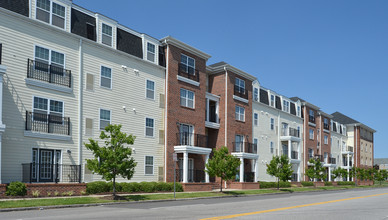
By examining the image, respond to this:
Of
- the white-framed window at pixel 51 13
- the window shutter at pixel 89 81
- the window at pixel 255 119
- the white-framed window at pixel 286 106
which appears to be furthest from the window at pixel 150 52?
the white-framed window at pixel 286 106

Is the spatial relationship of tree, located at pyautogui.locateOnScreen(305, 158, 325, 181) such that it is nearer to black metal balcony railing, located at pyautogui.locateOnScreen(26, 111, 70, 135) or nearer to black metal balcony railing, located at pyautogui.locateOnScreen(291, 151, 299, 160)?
black metal balcony railing, located at pyautogui.locateOnScreen(291, 151, 299, 160)

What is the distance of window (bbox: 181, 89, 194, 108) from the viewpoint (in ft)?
107

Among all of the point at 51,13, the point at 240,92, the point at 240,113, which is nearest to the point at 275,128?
the point at 240,113

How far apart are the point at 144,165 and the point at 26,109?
10.0 m

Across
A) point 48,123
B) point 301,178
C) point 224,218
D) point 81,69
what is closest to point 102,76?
point 81,69

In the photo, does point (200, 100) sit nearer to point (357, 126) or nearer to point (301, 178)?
point (301, 178)

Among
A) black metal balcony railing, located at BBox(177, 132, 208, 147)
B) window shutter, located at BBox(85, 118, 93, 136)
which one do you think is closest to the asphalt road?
window shutter, located at BBox(85, 118, 93, 136)

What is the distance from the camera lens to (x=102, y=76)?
2655cm

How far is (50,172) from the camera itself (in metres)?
22.4

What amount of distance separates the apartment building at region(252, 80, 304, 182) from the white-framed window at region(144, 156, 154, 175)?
1795cm

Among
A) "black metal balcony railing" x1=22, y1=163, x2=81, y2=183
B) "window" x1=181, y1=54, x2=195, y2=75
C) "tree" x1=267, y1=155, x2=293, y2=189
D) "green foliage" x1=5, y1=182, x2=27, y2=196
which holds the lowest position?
"tree" x1=267, y1=155, x2=293, y2=189

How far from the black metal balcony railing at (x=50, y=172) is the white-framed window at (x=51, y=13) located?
8.57 meters

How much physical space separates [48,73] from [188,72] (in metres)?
13.2

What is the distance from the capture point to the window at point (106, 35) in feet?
87.7
